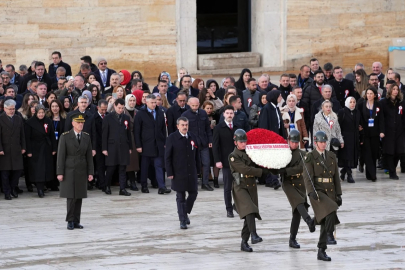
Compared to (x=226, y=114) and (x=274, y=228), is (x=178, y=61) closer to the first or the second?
(x=226, y=114)

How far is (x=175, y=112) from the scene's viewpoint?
18.0 m

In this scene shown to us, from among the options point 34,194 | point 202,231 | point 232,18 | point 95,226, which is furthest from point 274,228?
point 232,18

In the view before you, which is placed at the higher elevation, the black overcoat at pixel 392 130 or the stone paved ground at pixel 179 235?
the black overcoat at pixel 392 130

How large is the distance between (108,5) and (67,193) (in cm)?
979

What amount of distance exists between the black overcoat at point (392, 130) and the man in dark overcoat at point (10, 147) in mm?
7107

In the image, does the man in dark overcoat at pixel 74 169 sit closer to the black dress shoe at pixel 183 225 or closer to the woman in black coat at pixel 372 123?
the black dress shoe at pixel 183 225

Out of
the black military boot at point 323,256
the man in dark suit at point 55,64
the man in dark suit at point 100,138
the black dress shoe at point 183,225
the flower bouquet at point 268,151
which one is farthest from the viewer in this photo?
the man in dark suit at point 55,64

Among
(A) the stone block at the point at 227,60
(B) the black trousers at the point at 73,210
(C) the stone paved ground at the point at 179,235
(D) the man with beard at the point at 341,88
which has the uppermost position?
(A) the stone block at the point at 227,60

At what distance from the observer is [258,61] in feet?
82.6

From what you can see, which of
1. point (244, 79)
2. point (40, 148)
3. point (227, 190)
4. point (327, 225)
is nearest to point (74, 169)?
point (227, 190)

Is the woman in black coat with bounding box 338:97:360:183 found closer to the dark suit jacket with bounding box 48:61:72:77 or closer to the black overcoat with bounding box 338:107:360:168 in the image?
the black overcoat with bounding box 338:107:360:168

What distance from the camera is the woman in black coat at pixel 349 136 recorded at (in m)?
18.4

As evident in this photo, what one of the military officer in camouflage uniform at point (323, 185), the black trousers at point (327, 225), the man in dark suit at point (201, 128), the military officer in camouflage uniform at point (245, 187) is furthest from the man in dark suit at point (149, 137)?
the black trousers at point (327, 225)

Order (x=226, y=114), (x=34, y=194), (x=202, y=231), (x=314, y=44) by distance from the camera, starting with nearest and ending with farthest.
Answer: (x=202, y=231) < (x=226, y=114) < (x=34, y=194) < (x=314, y=44)
